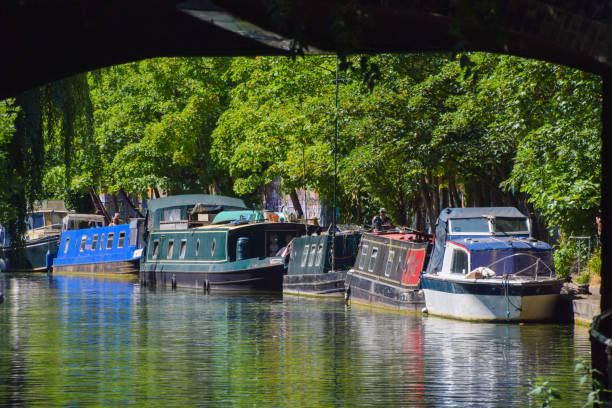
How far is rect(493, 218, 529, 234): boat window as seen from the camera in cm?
2675

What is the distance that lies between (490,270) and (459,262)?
1.08 meters

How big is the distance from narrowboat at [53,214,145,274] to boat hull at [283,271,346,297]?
1514cm

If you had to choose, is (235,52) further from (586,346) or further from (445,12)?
(586,346)

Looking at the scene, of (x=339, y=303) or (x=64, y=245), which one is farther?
(x=64, y=245)

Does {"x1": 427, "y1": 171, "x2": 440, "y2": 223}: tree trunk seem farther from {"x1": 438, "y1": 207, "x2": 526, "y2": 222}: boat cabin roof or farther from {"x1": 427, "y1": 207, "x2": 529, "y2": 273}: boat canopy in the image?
{"x1": 427, "y1": 207, "x2": 529, "y2": 273}: boat canopy

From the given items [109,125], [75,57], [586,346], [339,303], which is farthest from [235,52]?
[109,125]

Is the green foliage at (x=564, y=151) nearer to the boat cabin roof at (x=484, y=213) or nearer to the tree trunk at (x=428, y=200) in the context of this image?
the boat cabin roof at (x=484, y=213)

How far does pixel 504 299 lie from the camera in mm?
24422

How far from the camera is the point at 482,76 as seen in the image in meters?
30.0

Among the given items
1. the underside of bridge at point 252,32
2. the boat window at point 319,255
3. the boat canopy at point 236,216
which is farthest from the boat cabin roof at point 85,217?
the underside of bridge at point 252,32

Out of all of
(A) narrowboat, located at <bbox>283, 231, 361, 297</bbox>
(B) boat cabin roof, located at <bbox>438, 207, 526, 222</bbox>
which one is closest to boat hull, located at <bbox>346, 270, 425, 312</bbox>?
(A) narrowboat, located at <bbox>283, 231, 361, 297</bbox>

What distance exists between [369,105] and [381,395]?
19.9 m

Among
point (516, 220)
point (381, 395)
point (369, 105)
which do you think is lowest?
point (381, 395)

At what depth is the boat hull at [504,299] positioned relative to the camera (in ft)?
79.5
